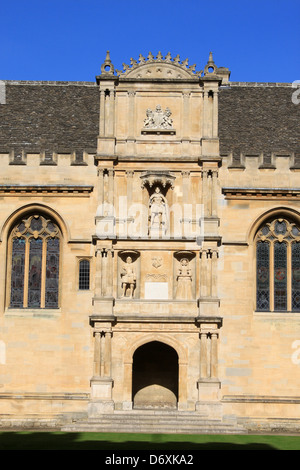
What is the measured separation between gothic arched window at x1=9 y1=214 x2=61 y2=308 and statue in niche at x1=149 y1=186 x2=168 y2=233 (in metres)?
3.70

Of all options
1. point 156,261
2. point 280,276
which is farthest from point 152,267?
point 280,276

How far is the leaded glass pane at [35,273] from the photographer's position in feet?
99.5

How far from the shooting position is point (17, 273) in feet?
100.0

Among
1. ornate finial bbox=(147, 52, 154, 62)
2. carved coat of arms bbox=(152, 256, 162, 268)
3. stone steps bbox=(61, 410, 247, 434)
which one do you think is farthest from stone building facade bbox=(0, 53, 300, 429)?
stone steps bbox=(61, 410, 247, 434)

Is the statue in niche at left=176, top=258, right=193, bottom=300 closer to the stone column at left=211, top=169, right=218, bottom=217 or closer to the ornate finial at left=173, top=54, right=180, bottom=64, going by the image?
the stone column at left=211, top=169, right=218, bottom=217

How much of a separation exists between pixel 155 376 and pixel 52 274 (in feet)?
18.2

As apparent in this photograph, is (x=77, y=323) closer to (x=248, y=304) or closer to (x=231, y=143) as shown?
(x=248, y=304)

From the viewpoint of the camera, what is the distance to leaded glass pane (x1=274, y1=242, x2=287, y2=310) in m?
30.2

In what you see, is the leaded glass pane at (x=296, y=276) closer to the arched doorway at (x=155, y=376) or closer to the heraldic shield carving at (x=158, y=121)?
the arched doorway at (x=155, y=376)

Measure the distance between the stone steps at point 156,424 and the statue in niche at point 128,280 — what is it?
14.5 feet

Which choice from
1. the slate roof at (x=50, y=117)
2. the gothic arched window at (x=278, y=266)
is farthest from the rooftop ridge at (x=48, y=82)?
the gothic arched window at (x=278, y=266)

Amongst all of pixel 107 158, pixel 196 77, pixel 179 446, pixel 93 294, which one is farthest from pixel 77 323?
pixel 196 77

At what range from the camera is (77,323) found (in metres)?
29.7
